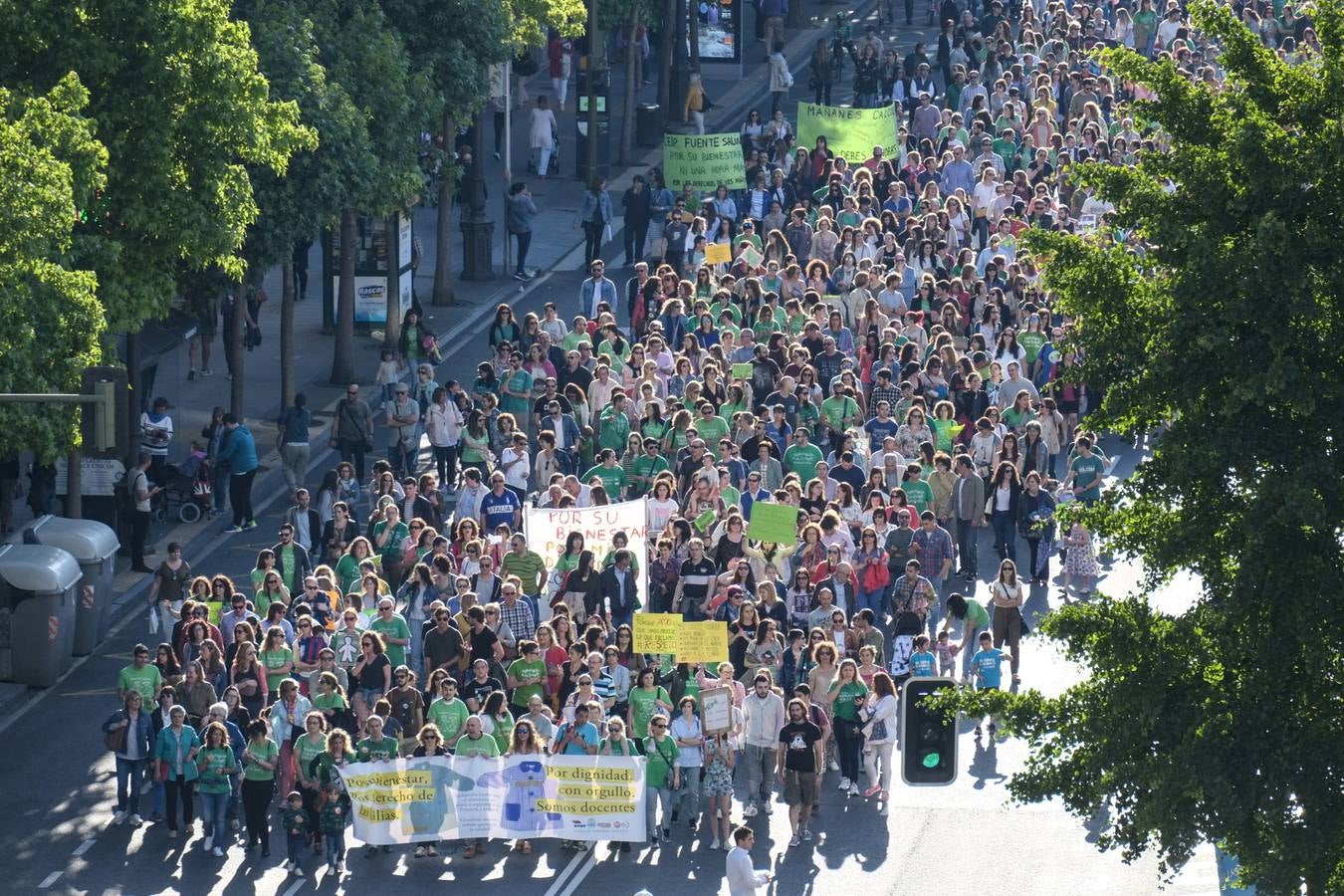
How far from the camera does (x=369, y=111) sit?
3366 centimetres

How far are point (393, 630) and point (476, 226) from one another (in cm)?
1798

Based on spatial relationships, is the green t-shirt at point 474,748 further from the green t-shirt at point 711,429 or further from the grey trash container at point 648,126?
Answer: the grey trash container at point 648,126

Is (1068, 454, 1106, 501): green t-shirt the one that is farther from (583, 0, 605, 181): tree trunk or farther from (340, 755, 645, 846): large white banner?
(583, 0, 605, 181): tree trunk

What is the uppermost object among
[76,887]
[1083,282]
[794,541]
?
[1083,282]

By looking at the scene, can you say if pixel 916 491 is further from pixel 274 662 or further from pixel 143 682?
pixel 143 682

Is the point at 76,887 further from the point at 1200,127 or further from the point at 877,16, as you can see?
the point at 877,16

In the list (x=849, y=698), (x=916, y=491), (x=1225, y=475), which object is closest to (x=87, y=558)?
(x=849, y=698)

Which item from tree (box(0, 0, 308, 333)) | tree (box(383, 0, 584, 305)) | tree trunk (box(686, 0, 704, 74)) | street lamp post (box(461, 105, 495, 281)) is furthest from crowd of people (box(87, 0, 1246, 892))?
tree trunk (box(686, 0, 704, 74))

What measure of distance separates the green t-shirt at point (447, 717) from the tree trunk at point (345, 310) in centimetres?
1344

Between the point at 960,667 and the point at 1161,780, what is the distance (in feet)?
29.6

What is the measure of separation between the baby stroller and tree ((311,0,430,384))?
13.1 feet

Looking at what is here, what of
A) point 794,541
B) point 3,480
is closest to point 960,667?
point 794,541

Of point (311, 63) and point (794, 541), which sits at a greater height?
point (311, 63)

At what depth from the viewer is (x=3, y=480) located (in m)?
29.5
